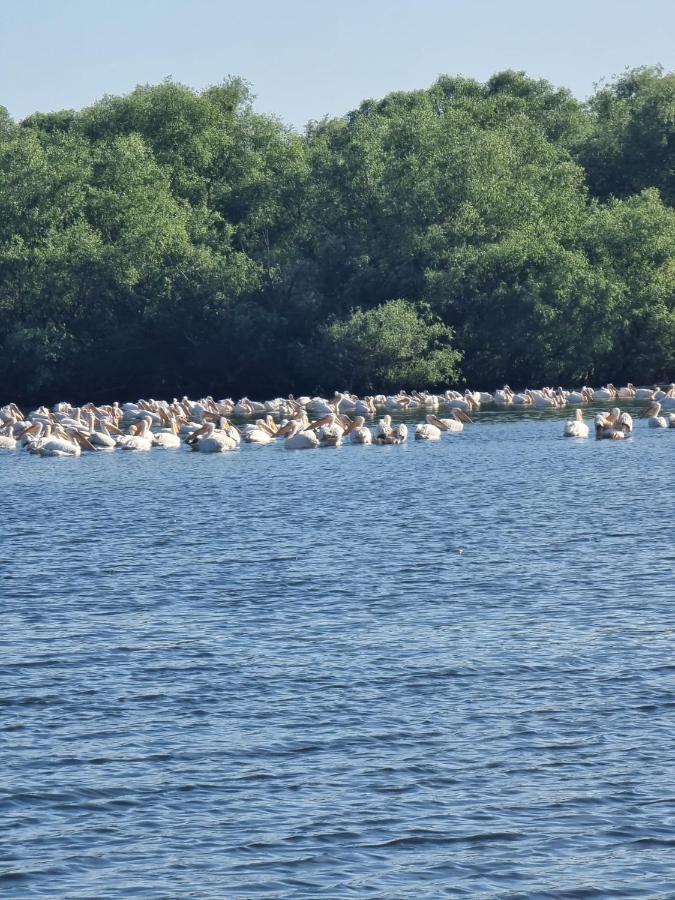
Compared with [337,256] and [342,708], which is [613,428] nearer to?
[337,256]

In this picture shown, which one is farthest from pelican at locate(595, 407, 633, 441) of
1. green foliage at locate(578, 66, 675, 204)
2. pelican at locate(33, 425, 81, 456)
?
green foliage at locate(578, 66, 675, 204)

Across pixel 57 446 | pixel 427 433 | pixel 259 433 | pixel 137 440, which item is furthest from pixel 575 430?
pixel 57 446

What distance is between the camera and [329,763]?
43.3 ft

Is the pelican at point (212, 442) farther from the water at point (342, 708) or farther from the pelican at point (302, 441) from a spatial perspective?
the water at point (342, 708)

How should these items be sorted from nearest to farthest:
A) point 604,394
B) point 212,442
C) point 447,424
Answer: point 212,442 < point 447,424 < point 604,394

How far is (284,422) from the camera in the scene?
54.5m

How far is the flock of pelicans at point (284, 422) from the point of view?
48.1 m

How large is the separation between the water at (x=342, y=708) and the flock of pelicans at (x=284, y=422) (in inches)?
728

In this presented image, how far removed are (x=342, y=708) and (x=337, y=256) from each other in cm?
6206

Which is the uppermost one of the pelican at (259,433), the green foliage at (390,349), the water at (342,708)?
the green foliage at (390,349)

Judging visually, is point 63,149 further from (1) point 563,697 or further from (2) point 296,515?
(1) point 563,697

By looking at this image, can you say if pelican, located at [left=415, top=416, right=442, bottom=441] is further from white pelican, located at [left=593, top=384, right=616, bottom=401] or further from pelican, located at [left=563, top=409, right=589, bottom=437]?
white pelican, located at [left=593, top=384, right=616, bottom=401]

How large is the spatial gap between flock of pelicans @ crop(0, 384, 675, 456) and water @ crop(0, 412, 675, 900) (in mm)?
18493

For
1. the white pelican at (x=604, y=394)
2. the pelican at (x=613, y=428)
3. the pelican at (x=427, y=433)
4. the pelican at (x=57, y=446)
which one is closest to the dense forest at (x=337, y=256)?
→ the white pelican at (x=604, y=394)
